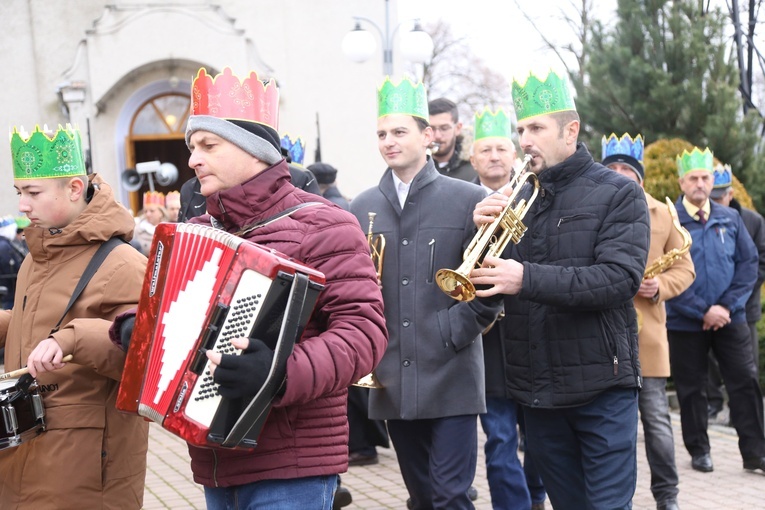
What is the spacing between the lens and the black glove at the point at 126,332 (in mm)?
3730

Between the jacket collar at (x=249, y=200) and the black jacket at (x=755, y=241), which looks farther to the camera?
the black jacket at (x=755, y=241)

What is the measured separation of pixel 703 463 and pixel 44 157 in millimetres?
5551

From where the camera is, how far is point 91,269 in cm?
420

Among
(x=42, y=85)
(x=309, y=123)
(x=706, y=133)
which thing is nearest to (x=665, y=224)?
(x=706, y=133)

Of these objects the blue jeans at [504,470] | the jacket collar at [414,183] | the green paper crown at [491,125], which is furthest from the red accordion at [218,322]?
the green paper crown at [491,125]

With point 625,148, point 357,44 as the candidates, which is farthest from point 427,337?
point 357,44

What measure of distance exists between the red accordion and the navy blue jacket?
558 cm

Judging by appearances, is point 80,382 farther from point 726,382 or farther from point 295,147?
point 726,382

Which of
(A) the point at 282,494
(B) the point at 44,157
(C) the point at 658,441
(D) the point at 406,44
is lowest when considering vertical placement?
(C) the point at 658,441

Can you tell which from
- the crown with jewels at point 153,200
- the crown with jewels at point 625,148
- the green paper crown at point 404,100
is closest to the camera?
the green paper crown at point 404,100

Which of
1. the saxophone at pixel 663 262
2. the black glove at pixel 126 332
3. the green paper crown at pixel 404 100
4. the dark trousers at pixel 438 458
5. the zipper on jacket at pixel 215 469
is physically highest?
the green paper crown at pixel 404 100

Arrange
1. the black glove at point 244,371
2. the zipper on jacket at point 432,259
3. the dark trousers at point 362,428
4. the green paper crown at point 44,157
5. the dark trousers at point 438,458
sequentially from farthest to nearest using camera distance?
the dark trousers at point 362,428, the zipper on jacket at point 432,259, the dark trousers at point 438,458, the green paper crown at point 44,157, the black glove at point 244,371

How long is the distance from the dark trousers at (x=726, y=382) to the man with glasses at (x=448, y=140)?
211 cm

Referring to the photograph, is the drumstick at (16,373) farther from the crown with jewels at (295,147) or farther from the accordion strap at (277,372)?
the crown with jewels at (295,147)
